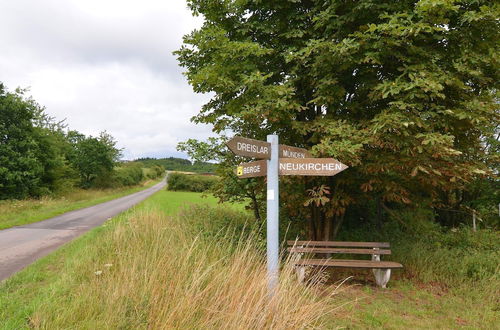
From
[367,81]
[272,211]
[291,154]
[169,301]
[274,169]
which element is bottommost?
[169,301]

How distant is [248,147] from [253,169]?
517 mm

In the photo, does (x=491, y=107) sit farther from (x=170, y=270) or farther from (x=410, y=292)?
(x=170, y=270)

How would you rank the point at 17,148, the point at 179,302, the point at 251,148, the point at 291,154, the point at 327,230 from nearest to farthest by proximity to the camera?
the point at 179,302 → the point at 251,148 → the point at 291,154 → the point at 327,230 → the point at 17,148

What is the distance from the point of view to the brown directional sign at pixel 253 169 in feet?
11.7

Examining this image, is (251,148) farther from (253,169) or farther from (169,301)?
(169,301)

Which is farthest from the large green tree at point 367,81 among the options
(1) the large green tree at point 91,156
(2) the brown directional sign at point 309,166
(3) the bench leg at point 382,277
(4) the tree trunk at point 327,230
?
(1) the large green tree at point 91,156

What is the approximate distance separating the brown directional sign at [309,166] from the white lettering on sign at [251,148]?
253 millimetres

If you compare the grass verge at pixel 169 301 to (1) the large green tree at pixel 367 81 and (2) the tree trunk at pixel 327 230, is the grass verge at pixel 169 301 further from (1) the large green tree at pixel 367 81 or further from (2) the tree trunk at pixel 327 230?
(2) the tree trunk at pixel 327 230

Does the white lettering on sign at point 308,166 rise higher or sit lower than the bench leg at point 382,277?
higher

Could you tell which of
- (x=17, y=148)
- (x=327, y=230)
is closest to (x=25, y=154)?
(x=17, y=148)

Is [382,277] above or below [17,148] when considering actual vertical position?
below

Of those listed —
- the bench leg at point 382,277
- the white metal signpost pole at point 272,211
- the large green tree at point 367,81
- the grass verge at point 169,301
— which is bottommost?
the bench leg at point 382,277

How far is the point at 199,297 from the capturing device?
3.12 m

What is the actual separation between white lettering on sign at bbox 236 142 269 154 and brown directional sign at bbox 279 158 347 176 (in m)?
0.25
